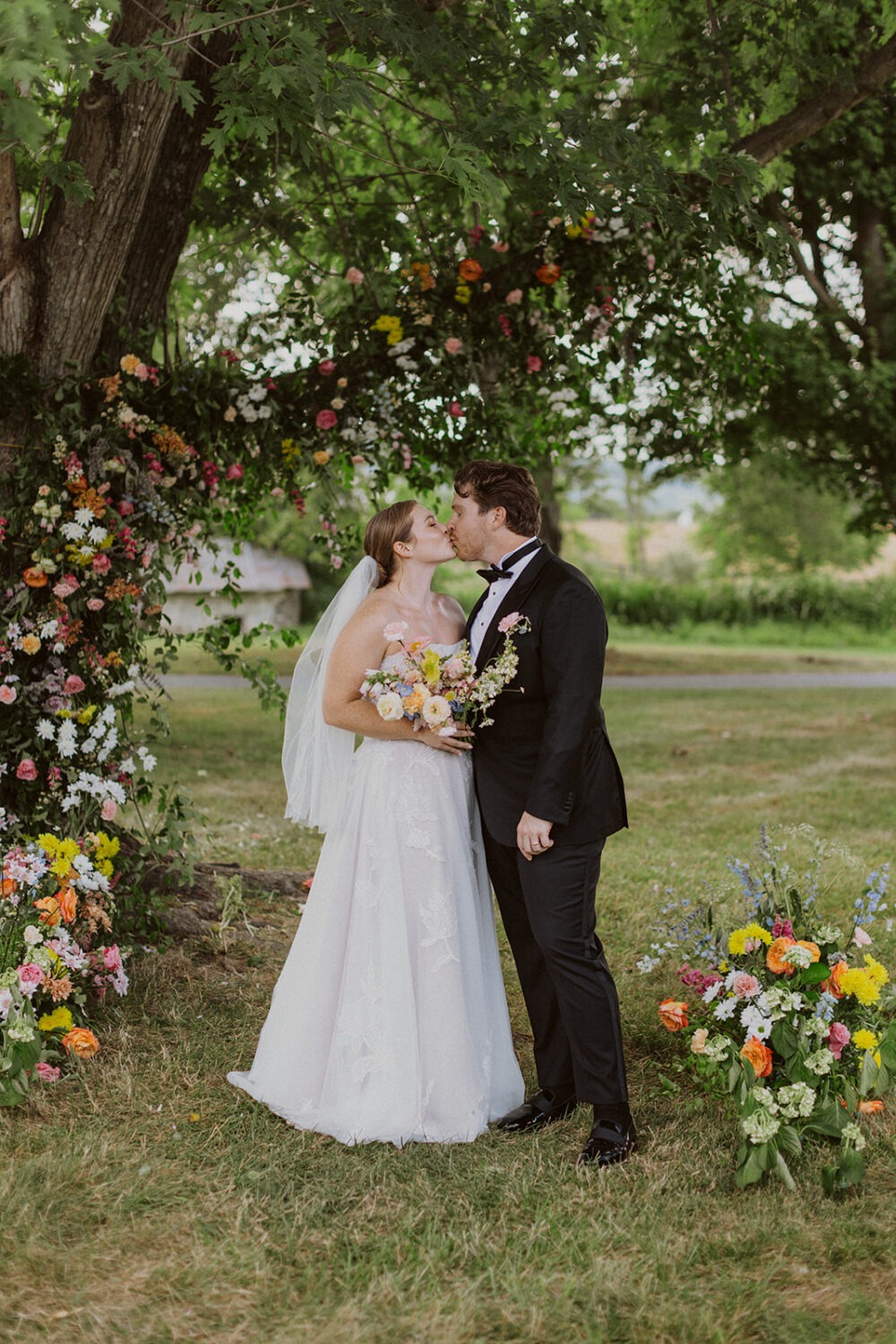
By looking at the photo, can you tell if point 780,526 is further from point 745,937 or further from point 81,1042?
point 81,1042

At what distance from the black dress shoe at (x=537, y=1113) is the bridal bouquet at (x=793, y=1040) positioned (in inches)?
18.2

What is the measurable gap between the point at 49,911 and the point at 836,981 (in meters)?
2.69

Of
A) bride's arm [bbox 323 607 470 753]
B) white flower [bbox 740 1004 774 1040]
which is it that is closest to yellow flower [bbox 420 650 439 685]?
bride's arm [bbox 323 607 470 753]

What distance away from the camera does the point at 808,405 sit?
13.5 m


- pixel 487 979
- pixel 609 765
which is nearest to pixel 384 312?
pixel 609 765

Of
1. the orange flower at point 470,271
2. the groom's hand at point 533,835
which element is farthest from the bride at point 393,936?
the orange flower at point 470,271

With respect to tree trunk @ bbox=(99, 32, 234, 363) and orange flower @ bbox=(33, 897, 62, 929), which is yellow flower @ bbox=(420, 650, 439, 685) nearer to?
orange flower @ bbox=(33, 897, 62, 929)

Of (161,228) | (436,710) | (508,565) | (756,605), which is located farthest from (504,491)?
(756,605)

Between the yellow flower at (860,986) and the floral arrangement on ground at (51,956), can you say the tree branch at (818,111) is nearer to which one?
the yellow flower at (860,986)

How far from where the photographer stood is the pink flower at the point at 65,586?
15.9 ft

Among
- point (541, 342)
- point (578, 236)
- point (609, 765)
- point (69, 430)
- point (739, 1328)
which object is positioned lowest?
point (739, 1328)

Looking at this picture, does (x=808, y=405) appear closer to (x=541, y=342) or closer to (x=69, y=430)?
(x=541, y=342)

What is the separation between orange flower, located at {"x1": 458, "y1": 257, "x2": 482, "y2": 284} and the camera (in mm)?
5695

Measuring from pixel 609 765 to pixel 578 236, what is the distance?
10.0 ft
